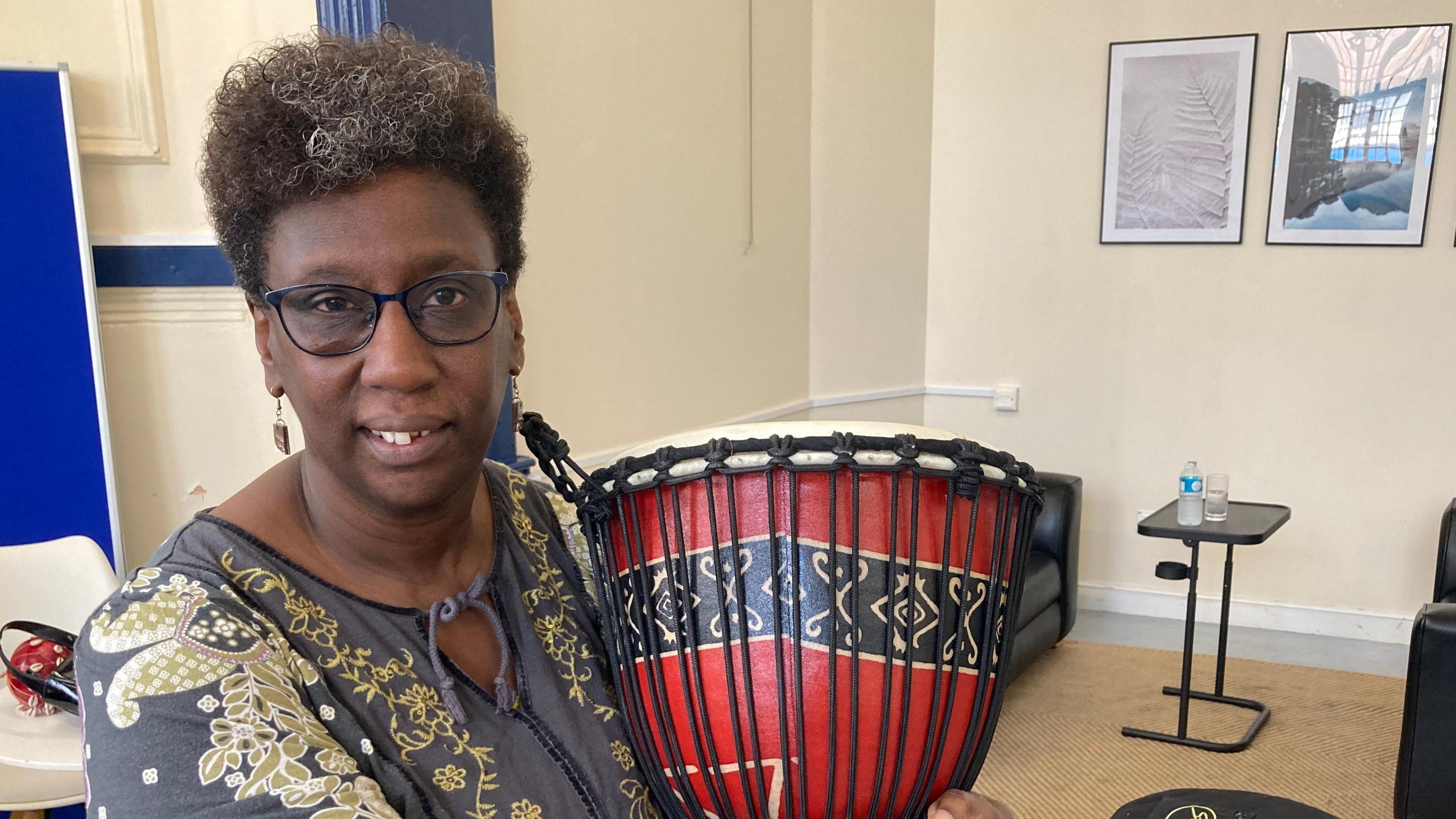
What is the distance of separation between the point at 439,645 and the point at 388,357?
0.28 m

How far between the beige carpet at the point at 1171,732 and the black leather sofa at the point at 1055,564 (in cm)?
18

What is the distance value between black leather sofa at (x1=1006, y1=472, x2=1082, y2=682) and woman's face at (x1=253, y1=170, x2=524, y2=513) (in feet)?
10.4

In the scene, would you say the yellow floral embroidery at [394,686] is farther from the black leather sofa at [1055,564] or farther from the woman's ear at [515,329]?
the black leather sofa at [1055,564]

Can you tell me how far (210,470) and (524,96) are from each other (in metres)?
1.19

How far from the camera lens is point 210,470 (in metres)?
2.45

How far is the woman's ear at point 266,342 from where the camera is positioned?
0.91m

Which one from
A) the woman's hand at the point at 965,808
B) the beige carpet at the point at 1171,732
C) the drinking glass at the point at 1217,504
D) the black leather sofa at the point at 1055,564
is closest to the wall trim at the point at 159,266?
the woman's hand at the point at 965,808

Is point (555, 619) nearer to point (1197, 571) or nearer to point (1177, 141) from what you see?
point (1197, 571)

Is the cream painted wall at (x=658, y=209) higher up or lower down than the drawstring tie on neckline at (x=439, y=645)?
higher up

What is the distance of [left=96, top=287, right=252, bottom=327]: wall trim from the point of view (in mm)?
2383

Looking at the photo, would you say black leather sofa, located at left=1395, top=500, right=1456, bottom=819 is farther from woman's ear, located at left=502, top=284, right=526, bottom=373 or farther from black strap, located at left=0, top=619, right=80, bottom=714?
black strap, located at left=0, top=619, right=80, bottom=714

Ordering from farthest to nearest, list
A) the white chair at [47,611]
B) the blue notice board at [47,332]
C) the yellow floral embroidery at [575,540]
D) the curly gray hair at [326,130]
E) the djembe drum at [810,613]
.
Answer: the blue notice board at [47,332]
the white chair at [47,611]
the yellow floral embroidery at [575,540]
the djembe drum at [810,613]
the curly gray hair at [326,130]

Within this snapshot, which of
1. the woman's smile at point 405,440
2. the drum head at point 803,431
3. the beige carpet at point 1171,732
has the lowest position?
the beige carpet at point 1171,732

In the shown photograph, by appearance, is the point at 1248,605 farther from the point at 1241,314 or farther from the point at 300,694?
the point at 300,694
